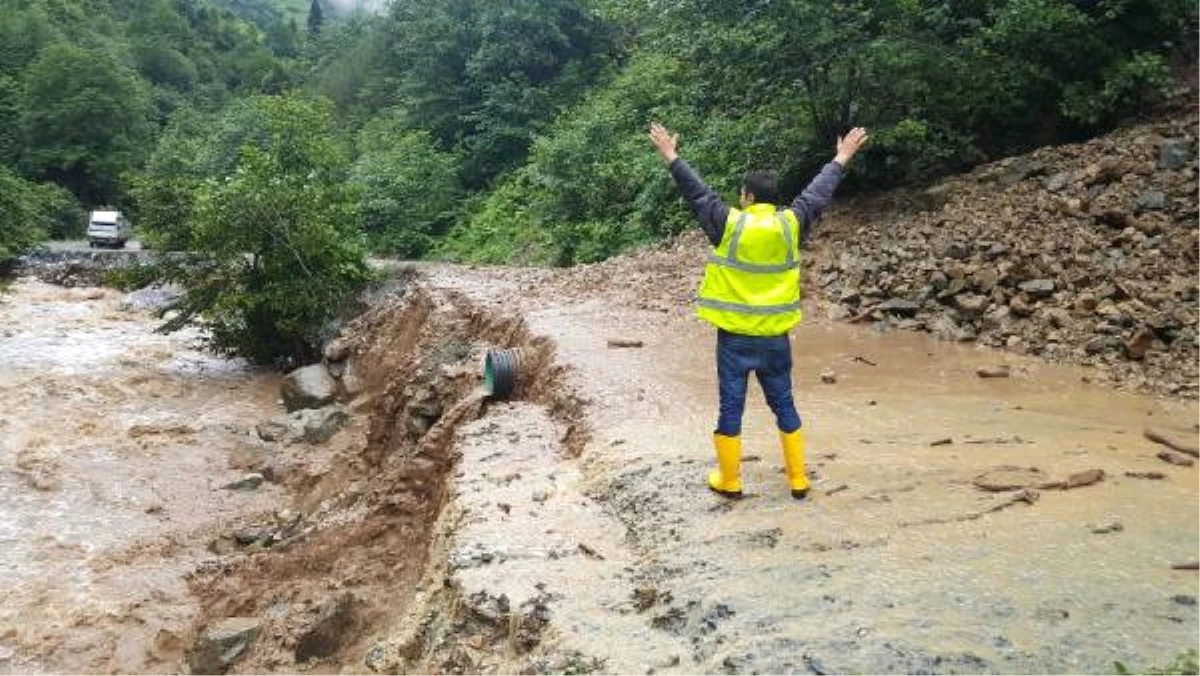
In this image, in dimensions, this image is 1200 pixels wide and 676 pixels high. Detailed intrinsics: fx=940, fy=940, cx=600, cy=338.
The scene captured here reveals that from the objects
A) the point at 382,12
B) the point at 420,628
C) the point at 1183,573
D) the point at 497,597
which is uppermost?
the point at 382,12

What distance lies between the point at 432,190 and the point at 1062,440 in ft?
86.5

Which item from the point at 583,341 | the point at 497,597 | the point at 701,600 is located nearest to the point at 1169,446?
the point at 701,600

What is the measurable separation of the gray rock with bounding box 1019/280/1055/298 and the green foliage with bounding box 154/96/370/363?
486 inches

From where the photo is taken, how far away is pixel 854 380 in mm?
8617

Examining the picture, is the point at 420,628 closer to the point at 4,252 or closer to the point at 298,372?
the point at 298,372

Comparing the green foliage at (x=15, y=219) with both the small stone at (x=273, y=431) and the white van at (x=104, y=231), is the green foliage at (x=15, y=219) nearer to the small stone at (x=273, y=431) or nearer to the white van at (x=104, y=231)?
the small stone at (x=273, y=431)

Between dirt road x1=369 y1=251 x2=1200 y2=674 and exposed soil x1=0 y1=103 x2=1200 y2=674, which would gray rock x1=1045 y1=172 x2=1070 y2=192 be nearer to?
exposed soil x1=0 y1=103 x2=1200 y2=674

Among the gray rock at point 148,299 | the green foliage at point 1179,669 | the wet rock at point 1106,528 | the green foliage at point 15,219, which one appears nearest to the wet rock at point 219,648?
the wet rock at point 1106,528

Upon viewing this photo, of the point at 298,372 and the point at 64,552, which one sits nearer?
the point at 64,552

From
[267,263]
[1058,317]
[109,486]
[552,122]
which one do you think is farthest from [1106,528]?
[552,122]

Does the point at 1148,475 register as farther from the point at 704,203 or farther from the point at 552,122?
the point at 552,122

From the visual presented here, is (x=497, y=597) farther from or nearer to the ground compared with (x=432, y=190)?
nearer to the ground

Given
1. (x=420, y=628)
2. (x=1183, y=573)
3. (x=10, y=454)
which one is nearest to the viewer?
(x=1183, y=573)

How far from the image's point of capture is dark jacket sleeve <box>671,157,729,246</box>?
5.08 m
